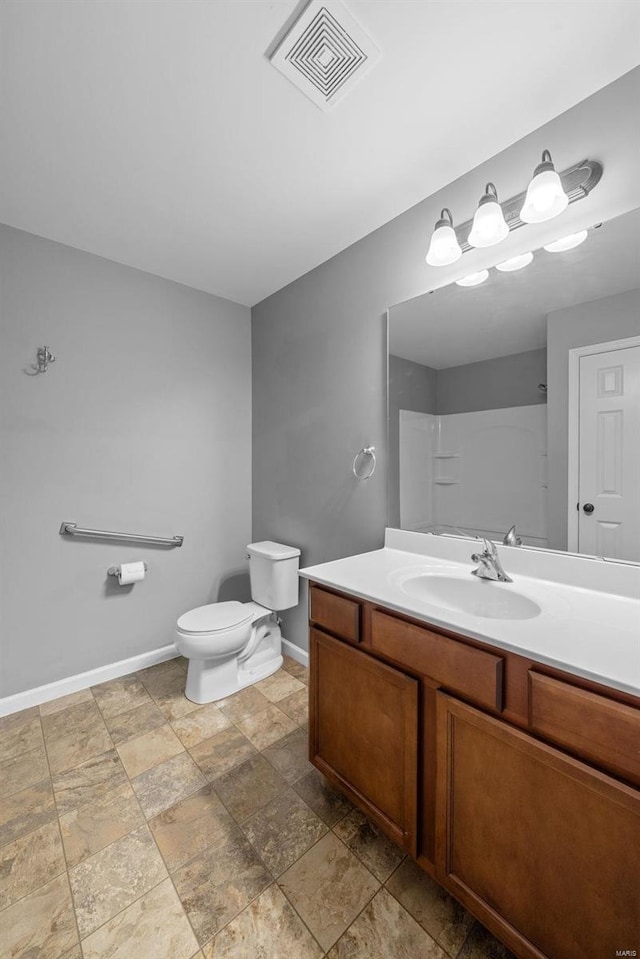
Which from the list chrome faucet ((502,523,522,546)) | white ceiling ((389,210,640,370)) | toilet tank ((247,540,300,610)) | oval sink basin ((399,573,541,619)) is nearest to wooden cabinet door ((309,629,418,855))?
oval sink basin ((399,573,541,619))

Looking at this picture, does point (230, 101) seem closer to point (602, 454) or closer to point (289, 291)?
point (289, 291)

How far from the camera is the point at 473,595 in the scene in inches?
52.3

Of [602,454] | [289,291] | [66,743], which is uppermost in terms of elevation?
[289,291]

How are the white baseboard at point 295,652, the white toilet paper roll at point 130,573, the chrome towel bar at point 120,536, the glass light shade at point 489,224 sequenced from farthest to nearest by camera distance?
the white baseboard at point 295,652 < the white toilet paper roll at point 130,573 < the chrome towel bar at point 120,536 < the glass light shade at point 489,224

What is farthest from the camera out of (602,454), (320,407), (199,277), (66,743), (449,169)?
(199,277)

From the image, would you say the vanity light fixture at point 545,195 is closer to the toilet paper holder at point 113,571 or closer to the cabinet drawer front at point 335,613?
the cabinet drawer front at point 335,613

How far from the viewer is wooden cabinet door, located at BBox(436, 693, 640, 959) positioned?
0.72 meters

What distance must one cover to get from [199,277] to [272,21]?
1.47 meters

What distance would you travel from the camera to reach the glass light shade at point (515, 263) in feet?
4.49

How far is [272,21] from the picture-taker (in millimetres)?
1021

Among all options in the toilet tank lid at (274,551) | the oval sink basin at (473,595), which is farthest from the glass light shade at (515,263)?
the toilet tank lid at (274,551)

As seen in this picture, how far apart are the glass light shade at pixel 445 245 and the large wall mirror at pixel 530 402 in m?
0.12

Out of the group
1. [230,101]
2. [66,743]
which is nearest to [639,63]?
[230,101]

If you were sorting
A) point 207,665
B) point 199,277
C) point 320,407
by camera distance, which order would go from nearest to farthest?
point 207,665 < point 320,407 < point 199,277
